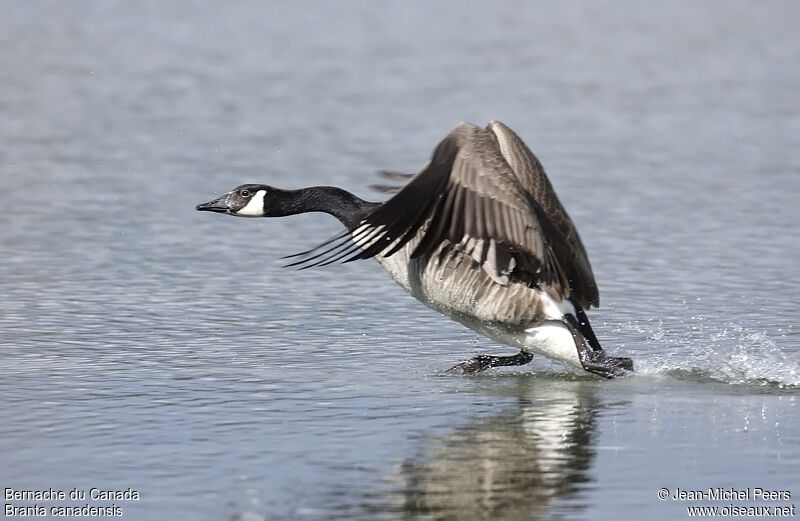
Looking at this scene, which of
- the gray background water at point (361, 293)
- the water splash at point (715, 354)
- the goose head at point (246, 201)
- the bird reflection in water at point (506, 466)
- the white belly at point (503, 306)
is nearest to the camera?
the bird reflection in water at point (506, 466)

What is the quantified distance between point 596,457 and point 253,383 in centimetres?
219

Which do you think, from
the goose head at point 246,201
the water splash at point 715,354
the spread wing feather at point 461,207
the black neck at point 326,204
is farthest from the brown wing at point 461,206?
the goose head at point 246,201

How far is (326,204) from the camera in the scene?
8.59 m

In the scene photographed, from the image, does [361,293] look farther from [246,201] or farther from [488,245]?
[488,245]

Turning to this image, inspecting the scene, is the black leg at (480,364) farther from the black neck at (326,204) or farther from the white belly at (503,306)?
the black neck at (326,204)

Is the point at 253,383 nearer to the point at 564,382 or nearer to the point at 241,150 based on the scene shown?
the point at 564,382

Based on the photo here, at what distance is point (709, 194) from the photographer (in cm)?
1320

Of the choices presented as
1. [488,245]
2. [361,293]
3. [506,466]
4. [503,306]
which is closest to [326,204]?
[503,306]

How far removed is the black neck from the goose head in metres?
0.04

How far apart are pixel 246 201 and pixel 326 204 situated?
0.65 meters

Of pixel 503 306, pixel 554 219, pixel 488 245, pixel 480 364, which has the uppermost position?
pixel 554 219

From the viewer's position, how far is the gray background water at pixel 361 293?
20.2 feet

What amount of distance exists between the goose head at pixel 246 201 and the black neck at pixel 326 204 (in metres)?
0.04

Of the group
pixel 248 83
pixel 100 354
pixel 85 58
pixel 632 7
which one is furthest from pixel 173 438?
pixel 632 7
